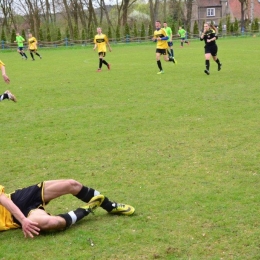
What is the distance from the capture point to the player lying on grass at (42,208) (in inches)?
170

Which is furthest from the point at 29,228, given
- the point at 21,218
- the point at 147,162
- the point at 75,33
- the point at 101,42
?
the point at 75,33

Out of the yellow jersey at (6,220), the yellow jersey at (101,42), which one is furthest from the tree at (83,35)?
the yellow jersey at (6,220)

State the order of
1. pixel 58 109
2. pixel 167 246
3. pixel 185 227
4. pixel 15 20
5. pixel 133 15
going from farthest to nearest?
pixel 133 15, pixel 15 20, pixel 58 109, pixel 185 227, pixel 167 246

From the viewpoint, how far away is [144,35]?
45656 millimetres

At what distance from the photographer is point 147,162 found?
670 centimetres

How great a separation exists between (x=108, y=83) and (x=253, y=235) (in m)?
11.8

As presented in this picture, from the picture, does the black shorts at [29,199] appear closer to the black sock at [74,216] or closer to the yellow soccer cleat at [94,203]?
the black sock at [74,216]

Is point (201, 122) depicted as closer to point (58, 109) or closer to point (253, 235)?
point (58, 109)

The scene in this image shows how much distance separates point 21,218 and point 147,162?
2767 mm

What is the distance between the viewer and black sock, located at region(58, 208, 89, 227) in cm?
453

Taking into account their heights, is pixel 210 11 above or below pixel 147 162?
above

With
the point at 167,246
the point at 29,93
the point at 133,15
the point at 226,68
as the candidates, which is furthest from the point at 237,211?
the point at 133,15

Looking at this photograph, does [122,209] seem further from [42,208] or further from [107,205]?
[42,208]

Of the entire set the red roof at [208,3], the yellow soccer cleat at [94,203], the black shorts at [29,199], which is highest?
the red roof at [208,3]
